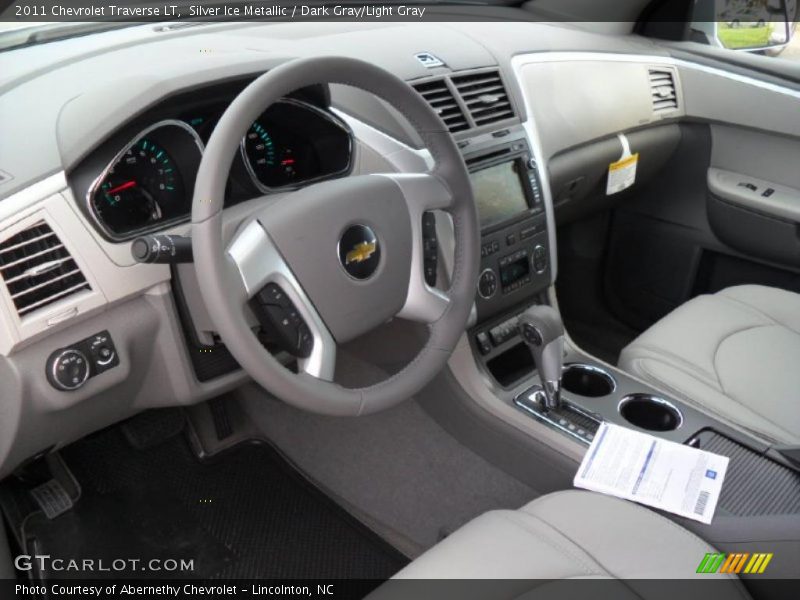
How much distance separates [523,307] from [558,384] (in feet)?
1.00

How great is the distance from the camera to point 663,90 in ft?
7.75

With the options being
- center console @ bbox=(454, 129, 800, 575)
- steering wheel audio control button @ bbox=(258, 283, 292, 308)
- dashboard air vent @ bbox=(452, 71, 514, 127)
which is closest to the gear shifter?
center console @ bbox=(454, 129, 800, 575)

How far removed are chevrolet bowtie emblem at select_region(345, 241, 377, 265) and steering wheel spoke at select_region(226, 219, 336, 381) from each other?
0.32 ft

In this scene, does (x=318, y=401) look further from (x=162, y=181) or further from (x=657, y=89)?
(x=657, y=89)

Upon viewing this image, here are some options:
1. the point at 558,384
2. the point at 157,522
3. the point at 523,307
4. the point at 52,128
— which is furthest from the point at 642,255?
the point at 52,128

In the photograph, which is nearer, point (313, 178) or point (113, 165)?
point (113, 165)

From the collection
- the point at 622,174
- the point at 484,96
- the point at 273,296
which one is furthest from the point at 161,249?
the point at 622,174

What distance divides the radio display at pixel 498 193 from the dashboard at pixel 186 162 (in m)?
0.34

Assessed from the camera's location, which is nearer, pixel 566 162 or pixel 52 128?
pixel 52 128

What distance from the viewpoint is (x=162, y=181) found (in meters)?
1.27

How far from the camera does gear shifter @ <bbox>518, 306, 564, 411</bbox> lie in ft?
4.87

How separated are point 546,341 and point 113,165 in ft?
2.69

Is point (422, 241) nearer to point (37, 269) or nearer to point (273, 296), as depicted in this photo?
point (273, 296)

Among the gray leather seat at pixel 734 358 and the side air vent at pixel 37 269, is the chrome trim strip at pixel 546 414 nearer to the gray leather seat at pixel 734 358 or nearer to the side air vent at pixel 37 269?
the gray leather seat at pixel 734 358
